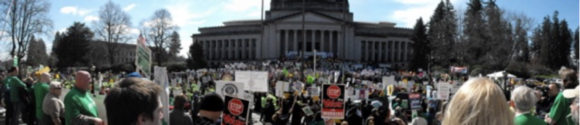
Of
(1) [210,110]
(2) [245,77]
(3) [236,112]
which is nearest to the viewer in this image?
(1) [210,110]

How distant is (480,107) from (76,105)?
4.08 m

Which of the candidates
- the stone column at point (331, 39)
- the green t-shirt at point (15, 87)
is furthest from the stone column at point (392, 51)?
the green t-shirt at point (15, 87)

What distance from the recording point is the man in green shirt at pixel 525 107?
388 cm

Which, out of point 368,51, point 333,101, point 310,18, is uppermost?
point 310,18

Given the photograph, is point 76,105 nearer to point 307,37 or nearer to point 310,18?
point 310,18

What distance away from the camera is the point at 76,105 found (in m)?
5.20

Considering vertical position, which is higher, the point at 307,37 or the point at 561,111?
the point at 307,37

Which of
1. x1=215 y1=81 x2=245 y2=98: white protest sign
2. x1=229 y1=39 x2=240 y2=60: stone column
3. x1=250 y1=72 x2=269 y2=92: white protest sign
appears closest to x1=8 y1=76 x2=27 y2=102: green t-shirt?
x1=215 y1=81 x2=245 y2=98: white protest sign

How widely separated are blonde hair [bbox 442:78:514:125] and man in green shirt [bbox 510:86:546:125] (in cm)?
158

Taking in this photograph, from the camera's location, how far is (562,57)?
76.1 m

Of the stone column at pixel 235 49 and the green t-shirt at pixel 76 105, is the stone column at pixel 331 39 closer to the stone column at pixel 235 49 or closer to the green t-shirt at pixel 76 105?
the stone column at pixel 235 49

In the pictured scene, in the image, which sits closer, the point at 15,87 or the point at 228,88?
the point at 15,87

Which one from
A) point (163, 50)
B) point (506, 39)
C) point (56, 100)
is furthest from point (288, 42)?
point (56, 100)

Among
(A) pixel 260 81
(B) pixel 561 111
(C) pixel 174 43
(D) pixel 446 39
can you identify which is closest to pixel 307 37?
(C) pixel 174 43
